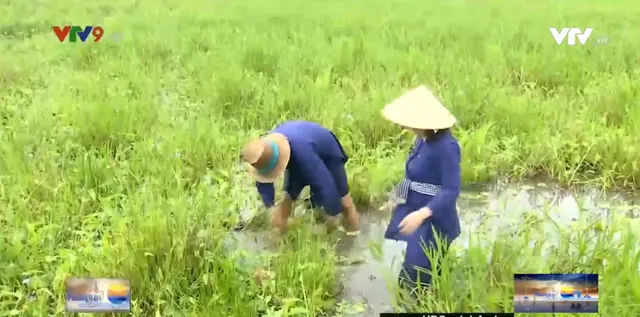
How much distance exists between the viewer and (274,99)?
1.75m

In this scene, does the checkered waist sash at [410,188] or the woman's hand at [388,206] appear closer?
the checkered waist sash at [410,188]

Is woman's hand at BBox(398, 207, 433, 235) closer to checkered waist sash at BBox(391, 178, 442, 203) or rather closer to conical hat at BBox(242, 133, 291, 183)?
checkered waist sash at BBox(391, 178, 442, 203)

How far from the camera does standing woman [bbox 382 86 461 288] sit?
1.45m

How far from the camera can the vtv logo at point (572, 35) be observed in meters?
1.67

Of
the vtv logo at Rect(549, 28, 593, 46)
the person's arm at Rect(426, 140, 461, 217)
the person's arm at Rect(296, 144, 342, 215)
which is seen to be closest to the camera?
the person's arm at Rect(426, 140, 461, 217)

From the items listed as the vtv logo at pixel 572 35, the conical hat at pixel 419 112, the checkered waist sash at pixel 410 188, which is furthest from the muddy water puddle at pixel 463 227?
the vtv logo at pixel 572 35

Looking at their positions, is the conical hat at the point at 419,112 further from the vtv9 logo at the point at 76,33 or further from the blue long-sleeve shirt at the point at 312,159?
the vtv9 logo at the point at 76,33


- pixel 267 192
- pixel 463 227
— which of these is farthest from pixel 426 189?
pixel 267 192

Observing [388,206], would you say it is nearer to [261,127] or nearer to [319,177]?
[319,177]

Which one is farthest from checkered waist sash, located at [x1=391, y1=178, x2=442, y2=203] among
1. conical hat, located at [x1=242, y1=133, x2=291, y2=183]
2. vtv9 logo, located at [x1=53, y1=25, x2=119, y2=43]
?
vtv9 logo, located at [x1=53, y1=25, x2=119, y2=43]

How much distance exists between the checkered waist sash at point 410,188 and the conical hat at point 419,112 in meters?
0.13

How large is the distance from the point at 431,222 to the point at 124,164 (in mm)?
769

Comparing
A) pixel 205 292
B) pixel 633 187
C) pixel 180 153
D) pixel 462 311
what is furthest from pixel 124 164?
pixel 633 187

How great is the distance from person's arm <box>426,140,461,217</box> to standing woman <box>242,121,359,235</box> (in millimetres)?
267
